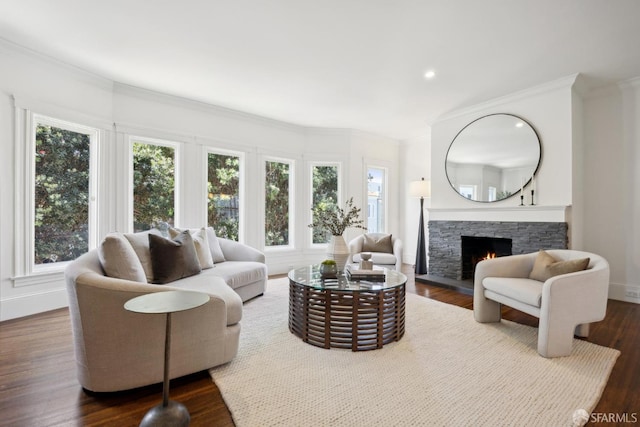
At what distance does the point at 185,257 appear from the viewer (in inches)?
117

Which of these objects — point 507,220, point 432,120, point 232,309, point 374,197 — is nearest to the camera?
point 232,309

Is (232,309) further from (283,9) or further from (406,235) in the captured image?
(406,235)

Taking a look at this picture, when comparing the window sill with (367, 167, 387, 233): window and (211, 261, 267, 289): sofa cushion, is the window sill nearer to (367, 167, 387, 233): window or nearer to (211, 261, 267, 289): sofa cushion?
(211, 261, 267, 289): sofa cushion

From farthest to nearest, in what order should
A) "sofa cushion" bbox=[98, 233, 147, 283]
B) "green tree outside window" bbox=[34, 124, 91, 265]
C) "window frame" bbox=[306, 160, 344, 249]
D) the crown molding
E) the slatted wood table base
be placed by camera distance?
"window frame" bbox=[306, 160, 344, 249] → the crown molding → "green tree outside window" bbox=[34, 124, 91, 265] → the slatted wood table base → "sofa cushion" bbox=[98, 233, 147, 283]

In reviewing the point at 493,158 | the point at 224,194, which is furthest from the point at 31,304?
the point at 493,158

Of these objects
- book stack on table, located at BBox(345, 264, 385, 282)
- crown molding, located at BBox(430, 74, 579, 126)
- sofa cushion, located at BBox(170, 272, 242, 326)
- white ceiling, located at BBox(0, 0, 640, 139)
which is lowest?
sofa cushion, located at BBox(170, 272, 242, 326)

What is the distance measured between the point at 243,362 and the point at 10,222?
9.53ft

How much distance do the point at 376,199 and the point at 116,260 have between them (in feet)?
16.4

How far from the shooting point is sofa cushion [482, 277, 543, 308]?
7.87ft

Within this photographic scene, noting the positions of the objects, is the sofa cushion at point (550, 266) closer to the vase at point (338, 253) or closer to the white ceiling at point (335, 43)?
the vase at point (338, 253)

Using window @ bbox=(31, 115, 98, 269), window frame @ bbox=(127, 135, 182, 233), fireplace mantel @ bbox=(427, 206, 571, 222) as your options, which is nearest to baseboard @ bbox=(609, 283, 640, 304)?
fireplace mantel @ bbox=(427, 206, 571, 222)

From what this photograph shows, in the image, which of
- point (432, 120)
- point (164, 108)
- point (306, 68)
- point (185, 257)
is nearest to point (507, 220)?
point (432, 120)

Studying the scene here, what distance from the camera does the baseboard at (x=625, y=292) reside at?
11.8ft

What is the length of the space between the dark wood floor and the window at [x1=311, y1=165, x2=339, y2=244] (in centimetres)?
395
